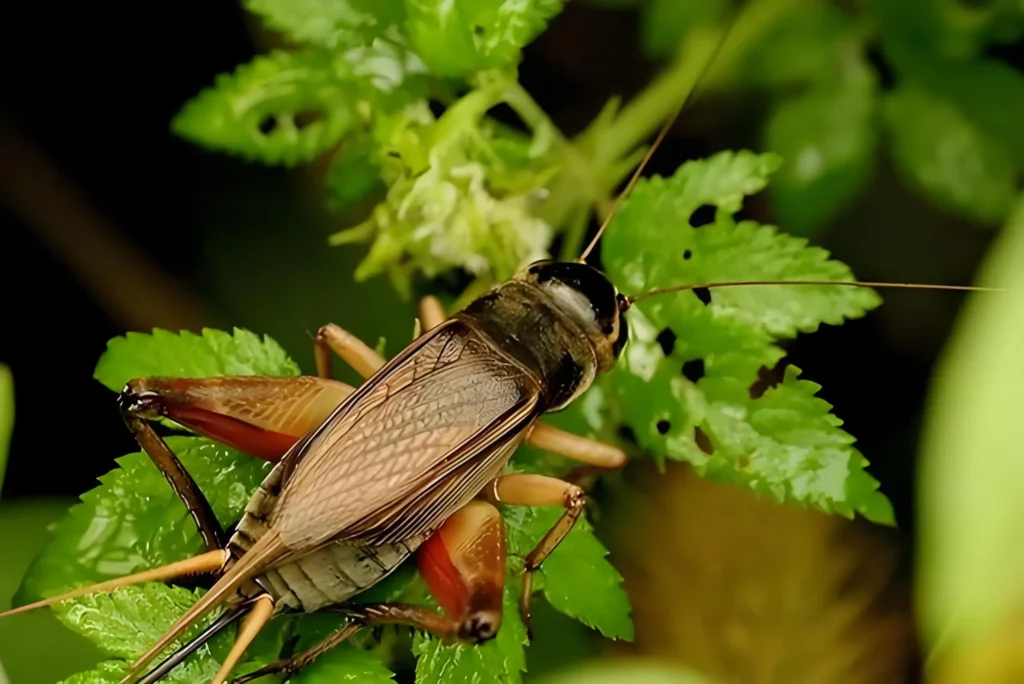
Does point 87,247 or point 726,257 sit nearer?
point 726,257

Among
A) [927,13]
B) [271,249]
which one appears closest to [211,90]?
[271,249]

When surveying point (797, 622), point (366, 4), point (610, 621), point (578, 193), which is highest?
point (366, 4)

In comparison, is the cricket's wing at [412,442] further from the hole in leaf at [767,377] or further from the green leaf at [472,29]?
the hole in leaf at [767,377]

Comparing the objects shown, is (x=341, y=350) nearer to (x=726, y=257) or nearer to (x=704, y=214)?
(x=726, y=257)

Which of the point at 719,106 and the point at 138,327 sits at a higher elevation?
the point at 138,327

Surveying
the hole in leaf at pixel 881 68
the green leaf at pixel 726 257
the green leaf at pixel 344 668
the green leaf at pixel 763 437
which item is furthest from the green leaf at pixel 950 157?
the green leaf at pixel 344 668

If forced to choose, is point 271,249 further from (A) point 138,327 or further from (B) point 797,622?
(B) point 797,622

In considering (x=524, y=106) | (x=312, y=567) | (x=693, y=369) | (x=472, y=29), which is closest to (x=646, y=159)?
(x=524, y=106)
